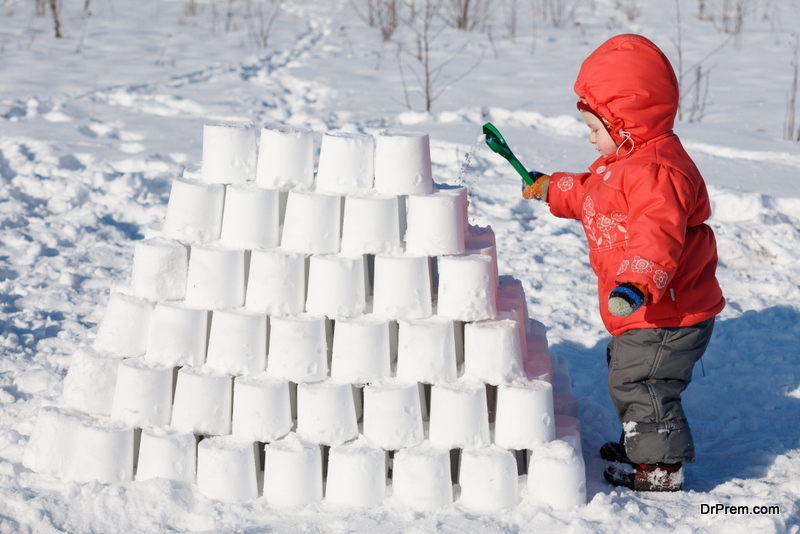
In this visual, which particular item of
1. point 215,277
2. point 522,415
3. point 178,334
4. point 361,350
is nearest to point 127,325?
point 178,334

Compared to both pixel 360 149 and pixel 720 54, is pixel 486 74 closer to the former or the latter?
pixel 720 54

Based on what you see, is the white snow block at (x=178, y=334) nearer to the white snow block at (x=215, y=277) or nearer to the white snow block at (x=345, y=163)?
the white snow block at (x=215, y=277)

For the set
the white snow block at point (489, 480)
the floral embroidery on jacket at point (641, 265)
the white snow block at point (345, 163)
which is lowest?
the white snow block at point (489, 480)

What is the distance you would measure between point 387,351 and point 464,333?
27 cm

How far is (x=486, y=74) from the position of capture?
338 inches

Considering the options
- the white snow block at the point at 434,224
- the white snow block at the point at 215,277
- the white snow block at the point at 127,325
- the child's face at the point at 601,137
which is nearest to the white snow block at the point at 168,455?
the white snow block at the point at 127,325

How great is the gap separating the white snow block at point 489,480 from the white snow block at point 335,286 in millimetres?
569

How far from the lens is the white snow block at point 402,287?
2340 mm

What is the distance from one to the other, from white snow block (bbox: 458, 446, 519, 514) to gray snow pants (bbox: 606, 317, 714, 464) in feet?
1.43

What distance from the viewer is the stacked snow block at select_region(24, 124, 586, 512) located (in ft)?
7.66

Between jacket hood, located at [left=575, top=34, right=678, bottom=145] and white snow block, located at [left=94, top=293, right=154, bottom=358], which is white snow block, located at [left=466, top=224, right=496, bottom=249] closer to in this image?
jacket hood, located at [left=575, top=34, right=678, bottom=145]

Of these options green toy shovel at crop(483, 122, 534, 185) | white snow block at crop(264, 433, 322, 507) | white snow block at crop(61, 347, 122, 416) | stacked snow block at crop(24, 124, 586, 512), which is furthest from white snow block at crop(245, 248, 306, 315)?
green toy shovel at crop(483, 122, 534, 185)

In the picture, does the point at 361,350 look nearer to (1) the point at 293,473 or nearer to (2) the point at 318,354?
(2) the point at 318,354

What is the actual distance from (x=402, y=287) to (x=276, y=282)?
0.38m
